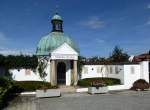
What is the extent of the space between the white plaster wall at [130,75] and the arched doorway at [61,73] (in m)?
7.89

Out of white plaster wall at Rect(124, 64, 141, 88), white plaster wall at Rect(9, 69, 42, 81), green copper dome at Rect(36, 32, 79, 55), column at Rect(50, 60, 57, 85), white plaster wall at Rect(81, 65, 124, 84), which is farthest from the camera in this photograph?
white plaster wall at Rect(81, 65, 124, 84)

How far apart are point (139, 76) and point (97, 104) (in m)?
12.9

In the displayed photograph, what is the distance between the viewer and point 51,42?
28.2 metres

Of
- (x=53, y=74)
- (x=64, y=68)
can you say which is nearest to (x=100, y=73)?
(x=64, y=68)

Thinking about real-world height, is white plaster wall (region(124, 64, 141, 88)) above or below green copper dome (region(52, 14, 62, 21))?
below

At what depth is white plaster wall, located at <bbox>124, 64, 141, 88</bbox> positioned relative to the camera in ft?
86.6

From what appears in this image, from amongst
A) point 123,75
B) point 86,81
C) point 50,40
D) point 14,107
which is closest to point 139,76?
point 123,75

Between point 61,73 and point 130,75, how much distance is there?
29.1ft

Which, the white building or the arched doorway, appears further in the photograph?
the arched doorway

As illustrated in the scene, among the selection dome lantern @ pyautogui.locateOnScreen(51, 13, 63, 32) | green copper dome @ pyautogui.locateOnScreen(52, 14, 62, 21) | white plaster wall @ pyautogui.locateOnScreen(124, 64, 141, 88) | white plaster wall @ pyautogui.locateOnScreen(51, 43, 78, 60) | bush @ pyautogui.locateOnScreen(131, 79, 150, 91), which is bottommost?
bush @ pyautogui.locateOnScreen(131, 79, 150, 91)

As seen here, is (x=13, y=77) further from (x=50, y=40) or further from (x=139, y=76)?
(x=139, y=76)

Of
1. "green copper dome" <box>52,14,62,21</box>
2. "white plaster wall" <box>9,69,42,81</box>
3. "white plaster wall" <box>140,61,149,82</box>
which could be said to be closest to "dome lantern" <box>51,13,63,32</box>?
"green copper dome" <box>52,14,62,21</box>

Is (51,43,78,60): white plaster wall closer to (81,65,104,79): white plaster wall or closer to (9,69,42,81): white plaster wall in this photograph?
(9,69,42,81): white plaster wall

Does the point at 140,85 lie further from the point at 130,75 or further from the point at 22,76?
the point at 22,76
